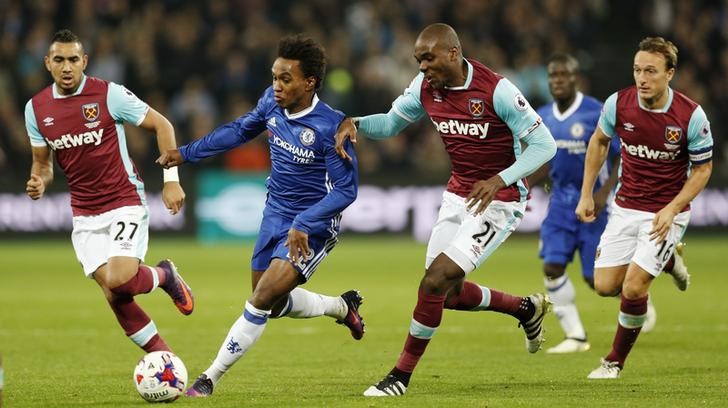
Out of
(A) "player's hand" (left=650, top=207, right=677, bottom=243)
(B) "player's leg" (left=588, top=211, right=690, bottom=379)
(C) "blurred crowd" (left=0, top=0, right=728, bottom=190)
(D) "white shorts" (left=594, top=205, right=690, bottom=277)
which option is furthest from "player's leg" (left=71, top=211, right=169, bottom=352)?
(C) "blurred crowd" (left=0, top=0, right=728, bottom=190)

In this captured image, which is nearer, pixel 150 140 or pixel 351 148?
pixel 351 148

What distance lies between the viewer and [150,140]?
22.3 m

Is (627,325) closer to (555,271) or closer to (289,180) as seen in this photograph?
(555,271)

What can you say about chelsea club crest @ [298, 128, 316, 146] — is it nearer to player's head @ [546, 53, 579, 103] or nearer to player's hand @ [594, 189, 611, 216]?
player's hand @ [594, 189, 611, 216]

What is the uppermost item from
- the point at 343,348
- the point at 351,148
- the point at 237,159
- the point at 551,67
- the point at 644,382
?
the point at 351,148

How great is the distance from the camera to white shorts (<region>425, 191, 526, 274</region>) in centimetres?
819

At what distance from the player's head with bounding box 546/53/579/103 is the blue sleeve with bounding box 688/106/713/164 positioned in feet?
9.12

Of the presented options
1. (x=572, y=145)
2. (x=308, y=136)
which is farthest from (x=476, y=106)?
(x=572, y=145)

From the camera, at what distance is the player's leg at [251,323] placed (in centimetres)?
800

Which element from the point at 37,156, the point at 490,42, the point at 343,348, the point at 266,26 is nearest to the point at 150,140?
the point at 266,26

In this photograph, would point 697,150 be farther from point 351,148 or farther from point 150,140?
point 150,140

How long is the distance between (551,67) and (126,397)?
529 cm

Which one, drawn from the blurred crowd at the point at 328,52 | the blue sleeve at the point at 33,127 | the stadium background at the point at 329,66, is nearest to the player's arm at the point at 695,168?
the blue sleeve at the point at 33,127

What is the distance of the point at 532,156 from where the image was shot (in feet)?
26.4
